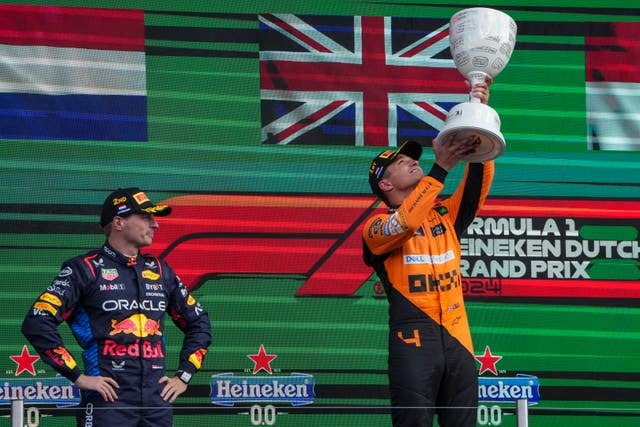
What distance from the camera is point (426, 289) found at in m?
3.73

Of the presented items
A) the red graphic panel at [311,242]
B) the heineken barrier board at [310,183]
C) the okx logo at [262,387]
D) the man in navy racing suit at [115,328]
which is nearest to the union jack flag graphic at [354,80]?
the heineken barrier board at [310,183]

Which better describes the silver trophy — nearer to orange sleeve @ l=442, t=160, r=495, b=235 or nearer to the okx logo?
orange sleeve @ l=442, t=160, r=495, b=235

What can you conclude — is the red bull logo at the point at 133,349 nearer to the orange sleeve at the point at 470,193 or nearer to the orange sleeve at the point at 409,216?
the orange sleeve at the point at 409,216

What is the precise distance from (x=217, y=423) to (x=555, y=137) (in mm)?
1973

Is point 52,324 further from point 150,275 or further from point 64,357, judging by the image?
point 150,275

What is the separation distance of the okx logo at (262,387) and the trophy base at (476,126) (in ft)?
5.61

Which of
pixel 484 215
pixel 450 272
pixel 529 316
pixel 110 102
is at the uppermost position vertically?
pixel 110 102

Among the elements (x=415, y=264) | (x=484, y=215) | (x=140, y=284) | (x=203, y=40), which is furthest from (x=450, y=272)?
(x=203, y=40)

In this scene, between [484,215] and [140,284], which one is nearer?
[140,284]

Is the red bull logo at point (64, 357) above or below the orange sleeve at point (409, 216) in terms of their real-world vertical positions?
below

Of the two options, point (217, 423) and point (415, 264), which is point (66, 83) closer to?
point (217, 423)

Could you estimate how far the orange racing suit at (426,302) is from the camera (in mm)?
3623

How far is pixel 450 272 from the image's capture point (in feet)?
12.4

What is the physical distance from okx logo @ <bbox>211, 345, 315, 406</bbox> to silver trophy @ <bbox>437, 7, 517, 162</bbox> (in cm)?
166
